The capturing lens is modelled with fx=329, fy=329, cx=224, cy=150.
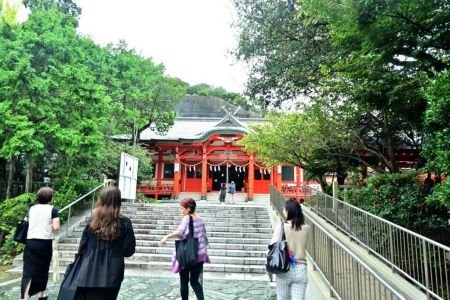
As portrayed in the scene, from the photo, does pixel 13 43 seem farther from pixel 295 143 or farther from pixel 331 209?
pixel 331 209

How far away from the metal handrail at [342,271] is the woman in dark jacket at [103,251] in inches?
84.0

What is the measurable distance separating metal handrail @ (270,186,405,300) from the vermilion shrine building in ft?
49.4

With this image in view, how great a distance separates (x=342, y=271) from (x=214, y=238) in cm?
560

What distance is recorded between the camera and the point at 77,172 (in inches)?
445

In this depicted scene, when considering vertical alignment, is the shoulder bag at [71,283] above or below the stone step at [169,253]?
above

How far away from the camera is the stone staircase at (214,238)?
7.53 metres

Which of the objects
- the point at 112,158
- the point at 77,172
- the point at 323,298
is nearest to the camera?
the point at 323,298

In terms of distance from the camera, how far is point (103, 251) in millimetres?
2760

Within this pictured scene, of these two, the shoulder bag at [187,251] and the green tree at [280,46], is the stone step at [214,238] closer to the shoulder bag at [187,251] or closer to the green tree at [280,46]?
the shoulder bag at [187,251]

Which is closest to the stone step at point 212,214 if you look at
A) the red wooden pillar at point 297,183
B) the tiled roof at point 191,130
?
the tiled roof at point 191,130

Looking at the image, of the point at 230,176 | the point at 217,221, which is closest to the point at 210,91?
the point at 230,176

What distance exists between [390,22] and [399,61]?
1.20 m

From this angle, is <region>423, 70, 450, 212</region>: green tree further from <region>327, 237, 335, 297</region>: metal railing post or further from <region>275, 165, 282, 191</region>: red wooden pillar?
<region>275, 165, 282, 191</region>: red wooden pillar

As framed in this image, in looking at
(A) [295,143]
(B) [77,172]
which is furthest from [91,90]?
(A) [295,143]
